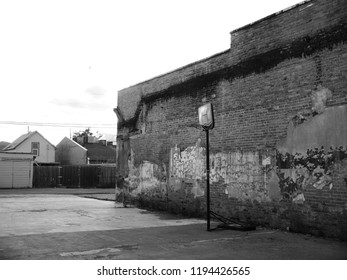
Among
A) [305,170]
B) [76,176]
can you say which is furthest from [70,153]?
[305,170]

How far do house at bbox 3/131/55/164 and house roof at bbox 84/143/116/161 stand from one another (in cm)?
463

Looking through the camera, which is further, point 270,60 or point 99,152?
point 99,152

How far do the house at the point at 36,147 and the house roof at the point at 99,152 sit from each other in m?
4.63

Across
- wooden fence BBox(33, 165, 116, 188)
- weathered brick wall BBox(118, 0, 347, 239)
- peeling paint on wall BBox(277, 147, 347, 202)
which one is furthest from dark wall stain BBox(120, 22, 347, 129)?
wooden fence BBox(33, 165, 116, 188)

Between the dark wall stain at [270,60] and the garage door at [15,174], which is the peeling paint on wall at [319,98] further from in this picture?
the garage door at [15,174]

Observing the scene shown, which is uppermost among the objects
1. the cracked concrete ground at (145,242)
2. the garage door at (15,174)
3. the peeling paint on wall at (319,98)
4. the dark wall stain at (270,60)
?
the dark wall stain at (270,60)

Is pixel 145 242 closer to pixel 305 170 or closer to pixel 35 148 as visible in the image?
pixel 305 170

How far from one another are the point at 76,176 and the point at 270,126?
2684 centimetres

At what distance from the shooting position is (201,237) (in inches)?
317

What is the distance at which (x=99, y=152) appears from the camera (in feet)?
152

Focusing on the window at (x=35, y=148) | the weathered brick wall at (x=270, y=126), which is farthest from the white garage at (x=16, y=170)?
the weathered brick wall at (x=270, y=126)

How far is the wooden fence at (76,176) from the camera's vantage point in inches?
1273

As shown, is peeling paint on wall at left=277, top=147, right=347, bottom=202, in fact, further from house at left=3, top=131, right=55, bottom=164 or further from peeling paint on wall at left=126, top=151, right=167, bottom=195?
house at left=3, top=131, right=55, bottom=164
